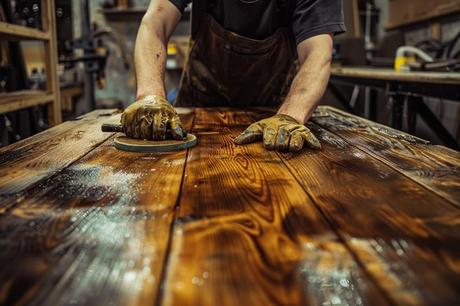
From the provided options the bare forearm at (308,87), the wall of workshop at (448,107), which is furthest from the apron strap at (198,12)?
the wall of workshop at (448,107)

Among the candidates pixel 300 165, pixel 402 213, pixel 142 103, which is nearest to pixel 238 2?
pixel 142 103

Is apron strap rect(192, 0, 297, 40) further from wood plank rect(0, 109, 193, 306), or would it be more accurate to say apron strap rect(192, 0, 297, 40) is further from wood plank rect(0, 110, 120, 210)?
wood plank rect(0, 109, 193, 306)

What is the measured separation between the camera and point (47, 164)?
Answer: 1.08m

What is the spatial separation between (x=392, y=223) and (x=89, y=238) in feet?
1.60

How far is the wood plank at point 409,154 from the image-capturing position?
93 centimetres

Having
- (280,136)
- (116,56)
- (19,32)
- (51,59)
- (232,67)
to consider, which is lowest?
(280,136)

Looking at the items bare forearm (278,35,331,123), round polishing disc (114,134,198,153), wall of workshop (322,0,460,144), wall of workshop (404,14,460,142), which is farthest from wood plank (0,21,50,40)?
wall of workshop (404,14,460,142)

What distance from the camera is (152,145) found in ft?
4.03

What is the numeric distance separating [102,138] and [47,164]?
0.38 meters

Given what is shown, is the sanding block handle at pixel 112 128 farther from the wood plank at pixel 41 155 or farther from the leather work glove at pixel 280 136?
the leather work glove at pixel 280 136

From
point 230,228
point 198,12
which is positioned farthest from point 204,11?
point 230,228

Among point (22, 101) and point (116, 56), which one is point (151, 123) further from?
point (116, 56)

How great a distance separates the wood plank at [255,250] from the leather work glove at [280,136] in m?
0.25

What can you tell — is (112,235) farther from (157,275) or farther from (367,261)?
(367,261)
